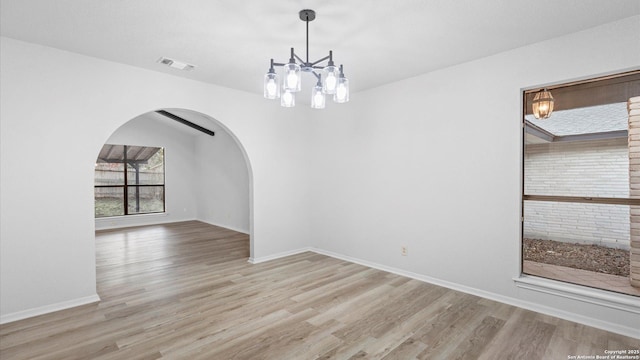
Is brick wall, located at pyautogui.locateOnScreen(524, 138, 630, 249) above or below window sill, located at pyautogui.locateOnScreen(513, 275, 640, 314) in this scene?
above

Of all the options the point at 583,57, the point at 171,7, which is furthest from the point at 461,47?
the point at 171,7

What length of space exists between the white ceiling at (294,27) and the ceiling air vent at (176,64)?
100 mm

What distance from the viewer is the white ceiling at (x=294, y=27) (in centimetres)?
224

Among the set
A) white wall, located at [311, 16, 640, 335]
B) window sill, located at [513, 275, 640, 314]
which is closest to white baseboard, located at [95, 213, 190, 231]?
white wall, located at [311, 16, 640, 335]

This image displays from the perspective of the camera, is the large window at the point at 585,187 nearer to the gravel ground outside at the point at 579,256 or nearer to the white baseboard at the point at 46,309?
the gravel ground outside at the point at 579,256

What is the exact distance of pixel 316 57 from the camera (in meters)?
3.22

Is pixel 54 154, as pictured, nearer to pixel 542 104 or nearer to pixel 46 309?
pixel 46 309

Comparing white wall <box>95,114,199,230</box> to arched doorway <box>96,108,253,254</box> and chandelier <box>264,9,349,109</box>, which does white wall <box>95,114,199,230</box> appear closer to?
arched doorway <box>96,108,253,254</box>

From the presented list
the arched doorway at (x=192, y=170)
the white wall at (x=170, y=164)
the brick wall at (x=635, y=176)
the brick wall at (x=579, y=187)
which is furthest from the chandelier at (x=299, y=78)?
the white wall at (x=170, y=164)

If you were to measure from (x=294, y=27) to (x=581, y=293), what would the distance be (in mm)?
3424

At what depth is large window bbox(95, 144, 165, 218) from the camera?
25.2 feet

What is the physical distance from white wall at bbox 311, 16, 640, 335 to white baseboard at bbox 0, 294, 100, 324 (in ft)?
10.6

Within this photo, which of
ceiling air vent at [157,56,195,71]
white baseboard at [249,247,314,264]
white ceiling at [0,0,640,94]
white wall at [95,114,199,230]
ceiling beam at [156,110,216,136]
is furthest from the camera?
white wall at [95,114,199,230]

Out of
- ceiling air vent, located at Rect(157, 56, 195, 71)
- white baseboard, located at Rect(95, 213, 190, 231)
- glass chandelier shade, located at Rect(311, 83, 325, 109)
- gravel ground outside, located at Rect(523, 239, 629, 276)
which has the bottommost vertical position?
white baseboard, located at Rect(95, 213, 190, 231)
